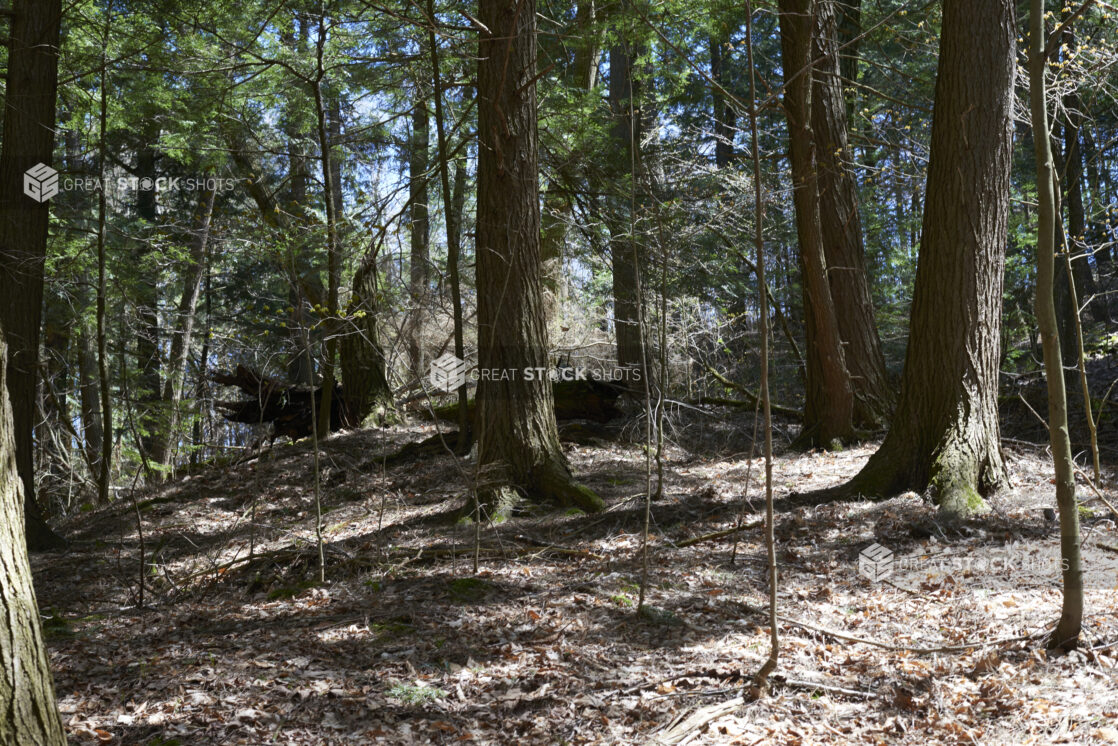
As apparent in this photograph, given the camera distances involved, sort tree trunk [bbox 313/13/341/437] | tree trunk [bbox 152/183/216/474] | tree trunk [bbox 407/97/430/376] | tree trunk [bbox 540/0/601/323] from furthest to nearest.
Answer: tree trunk [bbox 152/183/216/474]
tree trunk [bbox 407/97/430/376]
tree trunk [bbox 540/0/601/323]
tree trunk [bbox 313/13/341/437]

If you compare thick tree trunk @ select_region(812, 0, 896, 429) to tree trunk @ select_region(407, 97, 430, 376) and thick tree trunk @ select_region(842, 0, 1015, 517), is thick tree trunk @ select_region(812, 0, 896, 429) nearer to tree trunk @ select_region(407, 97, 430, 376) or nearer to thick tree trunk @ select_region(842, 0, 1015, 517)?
thick tree trunk @ select_region(842, 0, 1015, 517)

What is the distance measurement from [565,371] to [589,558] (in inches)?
250

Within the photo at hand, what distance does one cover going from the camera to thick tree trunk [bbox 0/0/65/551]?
7.33 m

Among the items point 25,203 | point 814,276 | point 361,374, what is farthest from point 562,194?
point 25,203

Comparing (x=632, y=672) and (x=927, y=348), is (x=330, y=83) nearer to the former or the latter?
(x=927, y=348)

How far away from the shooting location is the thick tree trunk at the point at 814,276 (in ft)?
28.0

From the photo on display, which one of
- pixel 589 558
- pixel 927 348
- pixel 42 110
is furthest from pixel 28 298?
pixel 927 348

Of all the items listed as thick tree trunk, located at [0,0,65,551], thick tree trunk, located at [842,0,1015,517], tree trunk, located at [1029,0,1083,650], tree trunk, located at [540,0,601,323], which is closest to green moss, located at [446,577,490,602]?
tree trunk, located at [1029,0,1083,650]

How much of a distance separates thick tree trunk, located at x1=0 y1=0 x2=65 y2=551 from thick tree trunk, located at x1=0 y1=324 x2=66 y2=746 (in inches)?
232

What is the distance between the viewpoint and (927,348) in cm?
601

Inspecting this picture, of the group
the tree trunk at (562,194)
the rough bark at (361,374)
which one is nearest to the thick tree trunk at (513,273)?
the tree trunk at (562,194)

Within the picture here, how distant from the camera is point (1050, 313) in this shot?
10.7ft

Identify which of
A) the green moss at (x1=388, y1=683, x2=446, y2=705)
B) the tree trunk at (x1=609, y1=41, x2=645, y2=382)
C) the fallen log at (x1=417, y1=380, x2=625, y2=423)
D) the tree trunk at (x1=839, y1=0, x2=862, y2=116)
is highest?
the tree trunk at (x1=839, y1=0, x2=862, y2=116)

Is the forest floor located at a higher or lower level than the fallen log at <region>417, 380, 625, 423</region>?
lower
